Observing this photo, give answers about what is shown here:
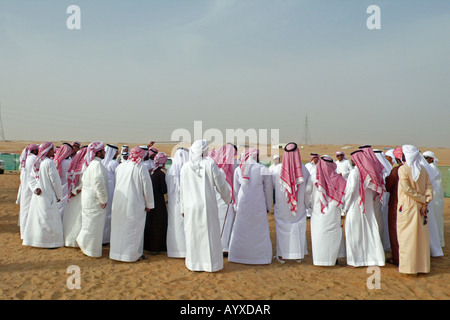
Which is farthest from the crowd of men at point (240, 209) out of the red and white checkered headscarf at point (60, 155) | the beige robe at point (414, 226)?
the red and white checkered headscarf at point (60, 155)

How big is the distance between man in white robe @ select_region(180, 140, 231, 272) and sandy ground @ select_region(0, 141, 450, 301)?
0.23 metres

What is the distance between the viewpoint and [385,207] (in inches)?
247

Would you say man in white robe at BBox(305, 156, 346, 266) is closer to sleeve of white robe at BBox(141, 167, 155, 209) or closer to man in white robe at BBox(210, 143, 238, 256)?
man in white robe at BBox(210, 143, 238, 256)

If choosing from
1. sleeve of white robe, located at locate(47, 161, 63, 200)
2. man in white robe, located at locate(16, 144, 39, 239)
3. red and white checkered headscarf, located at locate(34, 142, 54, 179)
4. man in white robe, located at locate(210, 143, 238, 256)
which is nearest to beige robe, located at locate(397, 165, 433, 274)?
man in white robe, located at locate(210, 143, 238, 256)

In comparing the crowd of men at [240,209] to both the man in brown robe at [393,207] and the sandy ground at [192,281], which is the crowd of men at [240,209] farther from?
the sandy ground at [192,281]

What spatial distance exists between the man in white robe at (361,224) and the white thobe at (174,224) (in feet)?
8.88

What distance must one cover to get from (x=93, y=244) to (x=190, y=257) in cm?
180

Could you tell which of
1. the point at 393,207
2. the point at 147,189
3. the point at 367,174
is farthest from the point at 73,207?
the point at 393,207

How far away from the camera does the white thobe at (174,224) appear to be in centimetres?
596

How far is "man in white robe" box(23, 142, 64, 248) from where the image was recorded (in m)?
6.27

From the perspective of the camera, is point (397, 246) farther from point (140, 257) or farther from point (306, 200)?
point (140, 257)

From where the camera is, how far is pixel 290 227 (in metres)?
5.87
